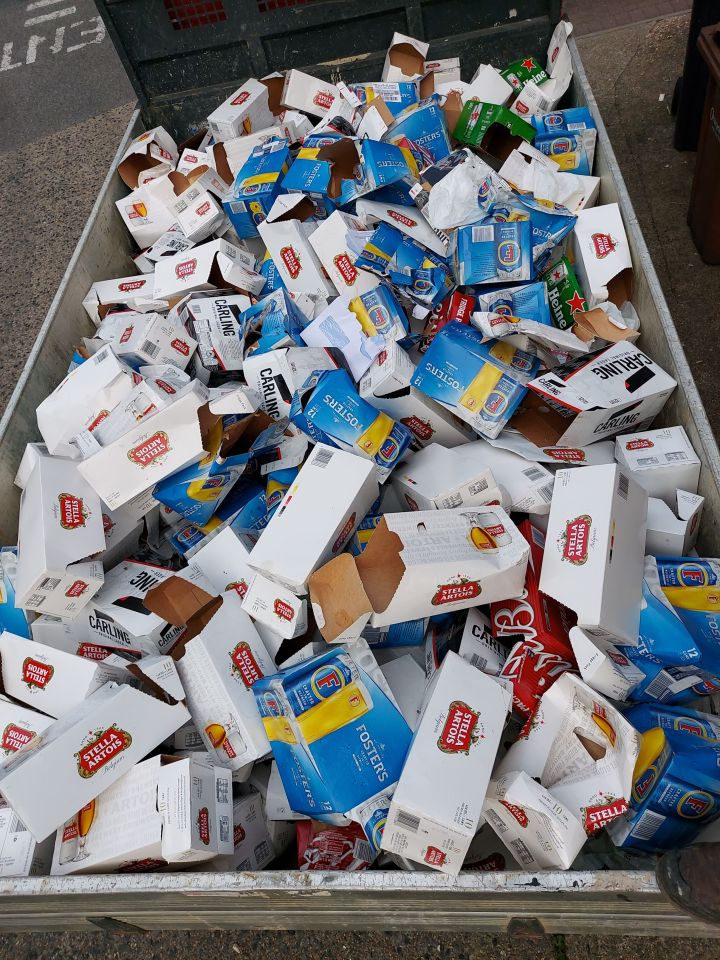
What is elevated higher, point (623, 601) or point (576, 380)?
point (576, 380)

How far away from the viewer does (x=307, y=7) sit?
10.1 feet

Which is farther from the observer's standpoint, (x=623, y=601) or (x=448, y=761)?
(x=623, y=601)

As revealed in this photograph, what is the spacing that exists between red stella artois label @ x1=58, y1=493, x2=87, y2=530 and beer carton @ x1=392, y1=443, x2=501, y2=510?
2.68 ft

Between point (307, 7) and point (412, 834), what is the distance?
10.5 ft

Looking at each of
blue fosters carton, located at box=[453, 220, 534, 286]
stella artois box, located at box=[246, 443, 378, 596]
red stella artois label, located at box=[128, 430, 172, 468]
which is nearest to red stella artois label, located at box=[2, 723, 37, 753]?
stella artois box, located at box=[246, 443, 378, 596]

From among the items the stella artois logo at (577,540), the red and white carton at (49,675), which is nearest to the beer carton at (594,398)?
the stella artois logo at (577,540)

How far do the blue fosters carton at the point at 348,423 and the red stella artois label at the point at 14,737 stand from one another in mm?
988

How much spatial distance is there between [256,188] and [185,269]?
0.40 m

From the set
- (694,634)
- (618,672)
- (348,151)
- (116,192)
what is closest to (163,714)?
(618,672)

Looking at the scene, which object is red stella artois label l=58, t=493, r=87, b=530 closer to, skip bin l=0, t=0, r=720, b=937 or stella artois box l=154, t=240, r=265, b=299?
skip bin l=0, t=0, r=720, b=937

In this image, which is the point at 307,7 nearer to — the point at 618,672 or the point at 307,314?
the point at 307,314

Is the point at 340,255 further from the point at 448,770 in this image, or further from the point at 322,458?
the point at 448,770

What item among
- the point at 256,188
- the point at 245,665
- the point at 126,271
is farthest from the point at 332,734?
the point at 126,271

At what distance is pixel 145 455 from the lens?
1.94 metres
